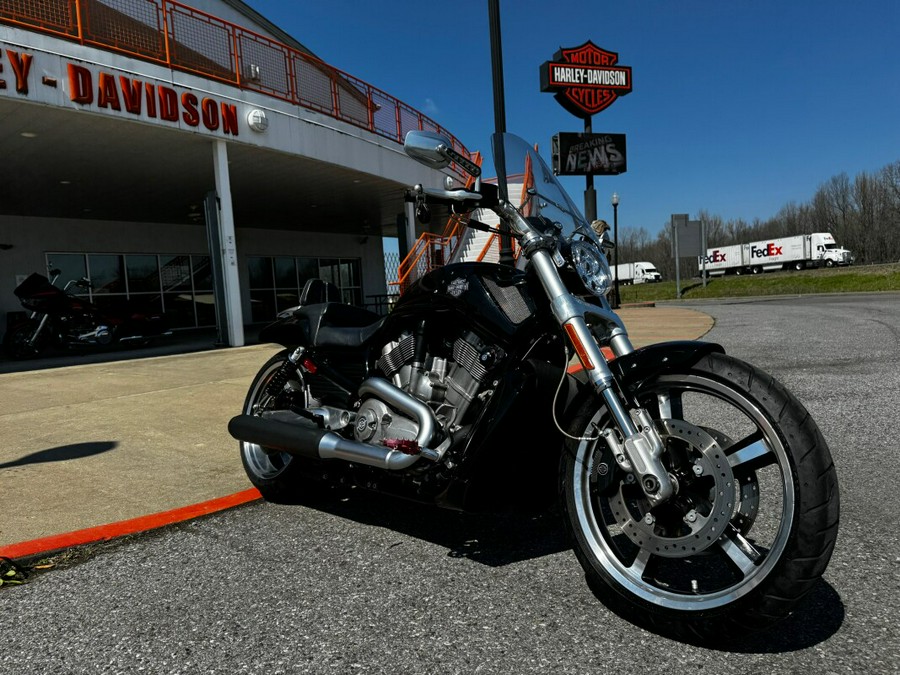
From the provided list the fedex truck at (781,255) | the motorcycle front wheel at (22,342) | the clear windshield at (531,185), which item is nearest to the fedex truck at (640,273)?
the fedex truck at (781,255)

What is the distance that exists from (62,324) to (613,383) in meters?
13.5

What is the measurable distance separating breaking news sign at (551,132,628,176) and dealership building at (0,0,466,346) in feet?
20.7

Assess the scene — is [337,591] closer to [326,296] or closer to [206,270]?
[326,296]

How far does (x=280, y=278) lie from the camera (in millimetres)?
23000

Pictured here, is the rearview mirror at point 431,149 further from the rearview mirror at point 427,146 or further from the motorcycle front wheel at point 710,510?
the motorcycle front wheel at point 710,510

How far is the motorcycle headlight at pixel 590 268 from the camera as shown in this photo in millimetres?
2299

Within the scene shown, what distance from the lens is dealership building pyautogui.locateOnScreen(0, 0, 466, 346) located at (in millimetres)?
9719

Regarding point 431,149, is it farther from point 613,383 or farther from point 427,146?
point 613,383

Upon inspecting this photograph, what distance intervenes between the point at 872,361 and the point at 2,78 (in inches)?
485

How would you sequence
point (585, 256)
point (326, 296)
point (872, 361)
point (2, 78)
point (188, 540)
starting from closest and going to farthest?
point (585, 256) < point (188, 540) < point (326, 296) < point (872, 361) < point (2, 78)

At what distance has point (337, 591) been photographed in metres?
2.36

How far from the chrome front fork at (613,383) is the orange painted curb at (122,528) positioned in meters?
2.25

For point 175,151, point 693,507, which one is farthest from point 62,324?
point 693,507

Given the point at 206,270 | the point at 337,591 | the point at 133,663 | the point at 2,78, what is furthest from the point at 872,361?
the point at 206,270
